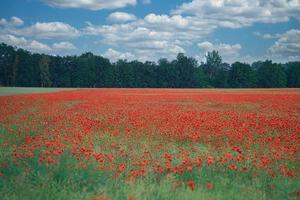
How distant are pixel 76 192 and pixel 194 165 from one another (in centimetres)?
254

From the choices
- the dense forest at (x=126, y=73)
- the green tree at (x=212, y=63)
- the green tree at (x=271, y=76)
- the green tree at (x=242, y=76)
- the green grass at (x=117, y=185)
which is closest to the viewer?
the green grass at (x=117, y=185)

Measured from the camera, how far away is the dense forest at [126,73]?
10231cm

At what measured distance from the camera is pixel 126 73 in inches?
4395

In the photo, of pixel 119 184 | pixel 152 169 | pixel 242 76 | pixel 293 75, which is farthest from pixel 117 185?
pixel 293 75

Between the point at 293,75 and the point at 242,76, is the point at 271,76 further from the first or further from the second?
the point at 242,76

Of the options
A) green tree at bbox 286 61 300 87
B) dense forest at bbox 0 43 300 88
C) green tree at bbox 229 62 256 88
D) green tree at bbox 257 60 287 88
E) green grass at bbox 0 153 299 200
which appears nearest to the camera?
green grass at bbox 0 153 299 200

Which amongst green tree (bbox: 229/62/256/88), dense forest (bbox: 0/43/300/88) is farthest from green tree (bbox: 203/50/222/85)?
green tree (bbox: 229/62/256/88)

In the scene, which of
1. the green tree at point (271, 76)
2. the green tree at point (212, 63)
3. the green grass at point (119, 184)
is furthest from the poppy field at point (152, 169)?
the green tree at point (212, 63)

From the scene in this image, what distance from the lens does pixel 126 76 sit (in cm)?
11138

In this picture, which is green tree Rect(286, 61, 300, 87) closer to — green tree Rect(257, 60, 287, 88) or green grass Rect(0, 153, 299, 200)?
green tree Rect(257, 60, 287, 88)

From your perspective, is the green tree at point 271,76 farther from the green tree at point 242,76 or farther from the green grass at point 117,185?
the green grass at point 117,185

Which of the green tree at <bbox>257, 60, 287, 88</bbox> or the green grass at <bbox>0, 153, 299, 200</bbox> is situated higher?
the green tree at <bbox>257, 60, 287, 88</bbox>

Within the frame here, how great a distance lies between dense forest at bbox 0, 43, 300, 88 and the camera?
102 m

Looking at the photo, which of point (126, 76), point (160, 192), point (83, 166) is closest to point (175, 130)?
point (83, 166)
